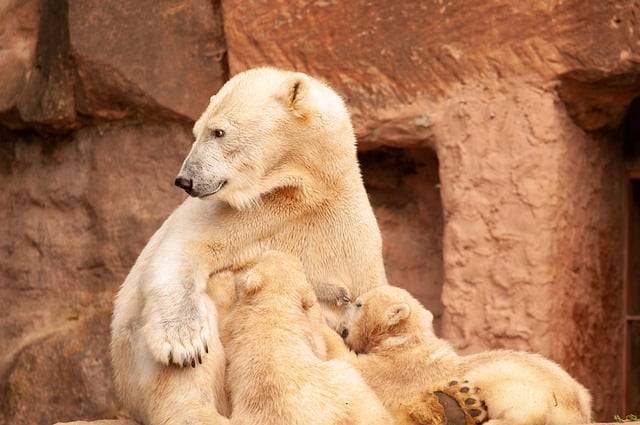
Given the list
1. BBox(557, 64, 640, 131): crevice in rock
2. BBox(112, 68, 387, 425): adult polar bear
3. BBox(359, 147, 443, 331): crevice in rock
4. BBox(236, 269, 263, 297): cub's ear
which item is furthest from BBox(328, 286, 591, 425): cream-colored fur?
BBox(359, 147, 443, 331): crevice in rock

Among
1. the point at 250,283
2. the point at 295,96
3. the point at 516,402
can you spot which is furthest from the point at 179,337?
the point at 516,402

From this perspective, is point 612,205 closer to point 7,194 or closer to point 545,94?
point 545,94

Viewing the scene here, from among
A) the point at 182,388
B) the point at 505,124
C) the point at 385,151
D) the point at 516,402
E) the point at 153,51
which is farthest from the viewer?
the point at 385,151

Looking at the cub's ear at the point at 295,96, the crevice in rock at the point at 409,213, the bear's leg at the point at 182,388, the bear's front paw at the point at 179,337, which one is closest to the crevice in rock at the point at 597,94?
the crevice in rock at the point at 409,213

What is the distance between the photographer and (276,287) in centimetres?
494

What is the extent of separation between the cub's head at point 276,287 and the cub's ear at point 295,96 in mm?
662

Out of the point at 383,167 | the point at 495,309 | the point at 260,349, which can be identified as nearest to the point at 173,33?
the point at 383,167

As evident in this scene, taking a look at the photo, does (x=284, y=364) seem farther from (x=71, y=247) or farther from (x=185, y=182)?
(x=71, y=247)

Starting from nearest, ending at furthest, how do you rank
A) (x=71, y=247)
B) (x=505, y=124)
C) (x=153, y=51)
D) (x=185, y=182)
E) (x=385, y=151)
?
(x=185, y=182) < (x=505, y=124) < (x=153, y=51) < (x=385, y=151) < (x=71, y=247)

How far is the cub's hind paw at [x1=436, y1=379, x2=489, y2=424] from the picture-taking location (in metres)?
4.85

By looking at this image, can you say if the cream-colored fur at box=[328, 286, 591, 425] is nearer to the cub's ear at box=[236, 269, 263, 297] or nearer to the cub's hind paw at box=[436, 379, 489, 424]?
the cub's hind paw at box=[436, 379, 489, 424]

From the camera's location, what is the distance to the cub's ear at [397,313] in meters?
5.23

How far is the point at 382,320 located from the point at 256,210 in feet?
2.25

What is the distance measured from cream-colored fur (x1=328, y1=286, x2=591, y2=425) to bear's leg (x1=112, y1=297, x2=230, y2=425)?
49 centimetres
